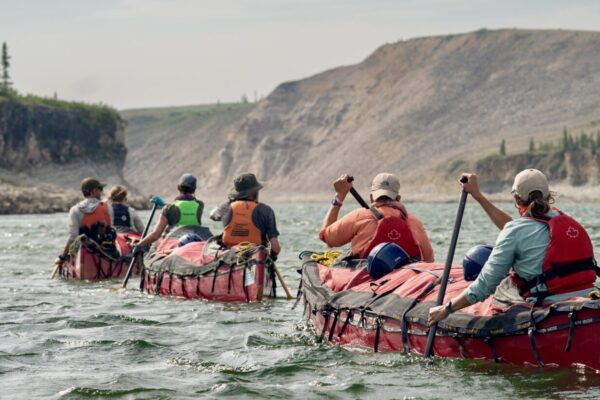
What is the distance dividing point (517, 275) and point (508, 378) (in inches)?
37.6

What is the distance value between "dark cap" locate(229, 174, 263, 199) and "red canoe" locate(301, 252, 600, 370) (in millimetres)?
3348

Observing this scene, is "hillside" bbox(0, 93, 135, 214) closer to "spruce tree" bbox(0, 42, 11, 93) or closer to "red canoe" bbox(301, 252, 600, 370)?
"spruce tree" bbox(0, 42, 11, 93)

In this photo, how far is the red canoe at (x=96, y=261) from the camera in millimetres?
21578

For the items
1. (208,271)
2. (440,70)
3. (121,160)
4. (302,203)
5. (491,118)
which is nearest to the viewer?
(208,271)

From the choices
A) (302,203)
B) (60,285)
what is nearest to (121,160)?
(302,203)

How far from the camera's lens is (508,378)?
32.4ft

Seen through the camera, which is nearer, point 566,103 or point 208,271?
point 208,271

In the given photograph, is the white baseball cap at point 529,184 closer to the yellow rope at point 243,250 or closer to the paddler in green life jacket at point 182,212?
the yellow rope at point 243,250

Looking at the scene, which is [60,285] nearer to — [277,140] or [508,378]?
[508,378]

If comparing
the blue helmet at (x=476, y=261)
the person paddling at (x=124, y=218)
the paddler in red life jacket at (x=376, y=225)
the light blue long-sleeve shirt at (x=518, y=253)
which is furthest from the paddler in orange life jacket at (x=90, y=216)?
the light blue long-sleeve shirt at (x=518, y=253)

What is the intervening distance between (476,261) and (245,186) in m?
6.83

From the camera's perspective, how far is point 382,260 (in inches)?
487

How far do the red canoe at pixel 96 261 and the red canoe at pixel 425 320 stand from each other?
8.71m

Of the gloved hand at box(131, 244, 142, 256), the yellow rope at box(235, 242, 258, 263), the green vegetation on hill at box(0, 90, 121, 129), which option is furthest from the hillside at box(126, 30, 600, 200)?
the yellow rope at box(235, 242, 258, 263)
